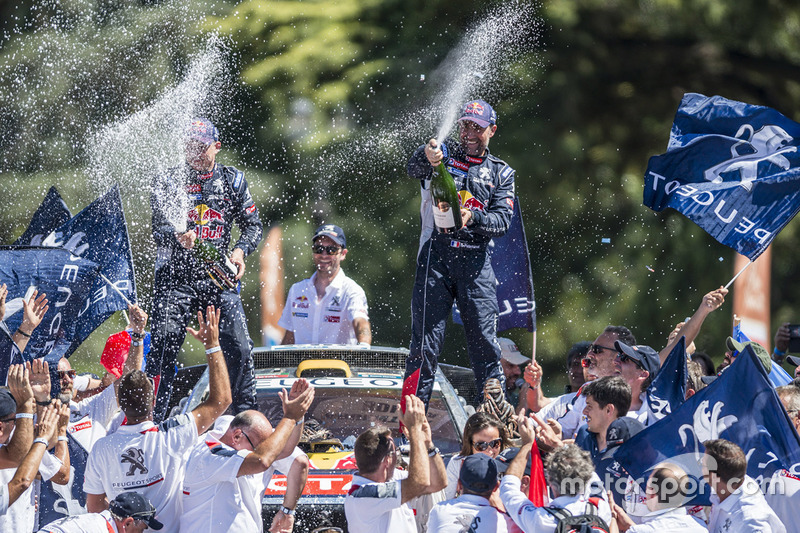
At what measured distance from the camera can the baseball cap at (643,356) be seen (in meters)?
6.39

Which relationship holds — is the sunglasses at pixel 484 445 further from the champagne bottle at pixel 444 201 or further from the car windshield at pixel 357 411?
the car windshield at pixel 357 411

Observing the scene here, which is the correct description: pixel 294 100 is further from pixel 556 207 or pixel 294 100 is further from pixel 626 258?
pixel 626 258

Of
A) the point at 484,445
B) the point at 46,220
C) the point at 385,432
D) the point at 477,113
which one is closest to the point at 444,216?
the point at 477,113

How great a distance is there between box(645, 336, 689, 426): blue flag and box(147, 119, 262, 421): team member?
261 cm

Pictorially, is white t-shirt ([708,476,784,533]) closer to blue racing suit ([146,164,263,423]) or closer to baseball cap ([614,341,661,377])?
baseball cap ([614,341,661,377])

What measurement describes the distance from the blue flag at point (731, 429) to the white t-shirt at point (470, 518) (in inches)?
34.4

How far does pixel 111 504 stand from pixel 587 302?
807 cm

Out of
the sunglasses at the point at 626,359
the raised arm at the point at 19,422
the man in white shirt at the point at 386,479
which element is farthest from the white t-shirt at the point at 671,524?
the raised arm at the point at 19,422

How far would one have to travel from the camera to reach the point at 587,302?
12.4m

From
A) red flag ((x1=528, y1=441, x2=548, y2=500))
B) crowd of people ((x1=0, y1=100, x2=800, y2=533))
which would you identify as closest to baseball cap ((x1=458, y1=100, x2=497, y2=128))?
crowd of people ((x1=0, y1=100, x2=800, y2=533))

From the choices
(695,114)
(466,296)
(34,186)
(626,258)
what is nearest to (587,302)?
(626,258)

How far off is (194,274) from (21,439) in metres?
1.99

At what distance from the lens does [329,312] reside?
9062 mm

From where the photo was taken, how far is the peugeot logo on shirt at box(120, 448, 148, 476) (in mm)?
5488
